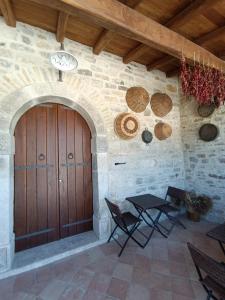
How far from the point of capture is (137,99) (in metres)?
3.34

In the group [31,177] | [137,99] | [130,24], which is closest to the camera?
[130,24]

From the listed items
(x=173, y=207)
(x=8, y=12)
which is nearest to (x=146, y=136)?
(x=173, y=207)

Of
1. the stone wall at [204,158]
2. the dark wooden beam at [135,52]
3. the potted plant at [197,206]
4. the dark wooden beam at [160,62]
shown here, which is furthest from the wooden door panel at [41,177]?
the stone wall at [204,158]

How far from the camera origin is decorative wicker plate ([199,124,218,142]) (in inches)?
138

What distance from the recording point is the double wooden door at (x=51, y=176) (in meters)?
2.55

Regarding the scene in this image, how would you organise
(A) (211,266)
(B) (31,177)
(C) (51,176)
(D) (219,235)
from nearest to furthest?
(A) (211,266) < (D) (219,235) < (B) (31,177) < (C) (51,176)

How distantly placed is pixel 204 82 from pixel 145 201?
2143 mm

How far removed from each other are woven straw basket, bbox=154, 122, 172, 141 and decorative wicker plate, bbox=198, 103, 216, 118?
72cm

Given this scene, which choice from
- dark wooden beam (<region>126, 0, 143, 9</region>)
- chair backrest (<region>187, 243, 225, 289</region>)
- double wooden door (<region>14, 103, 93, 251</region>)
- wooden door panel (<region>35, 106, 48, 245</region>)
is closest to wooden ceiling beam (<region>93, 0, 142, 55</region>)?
dark wooden beam (<region>126, 0, 143, 9</region>)

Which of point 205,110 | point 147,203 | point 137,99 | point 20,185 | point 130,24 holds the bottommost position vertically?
point 147,203

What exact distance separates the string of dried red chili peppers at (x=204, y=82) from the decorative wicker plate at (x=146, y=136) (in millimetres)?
964

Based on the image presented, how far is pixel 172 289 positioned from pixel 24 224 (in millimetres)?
1991

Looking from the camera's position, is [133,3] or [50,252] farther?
[50,252]

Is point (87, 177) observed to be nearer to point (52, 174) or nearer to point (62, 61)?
point (52, 174)
